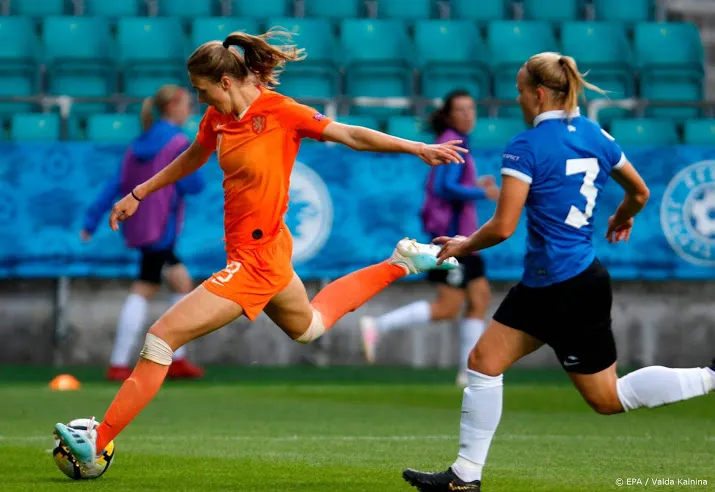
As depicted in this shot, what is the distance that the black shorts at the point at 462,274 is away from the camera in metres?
12.2

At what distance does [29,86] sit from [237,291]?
9.76m

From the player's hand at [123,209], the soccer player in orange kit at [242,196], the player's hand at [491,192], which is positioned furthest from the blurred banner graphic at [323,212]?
the soccer player in orange kit at [242,196]

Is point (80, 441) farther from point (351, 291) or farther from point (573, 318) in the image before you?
point (573, 318)

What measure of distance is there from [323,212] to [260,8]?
402cm

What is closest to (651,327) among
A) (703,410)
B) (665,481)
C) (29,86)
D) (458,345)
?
(458,345)

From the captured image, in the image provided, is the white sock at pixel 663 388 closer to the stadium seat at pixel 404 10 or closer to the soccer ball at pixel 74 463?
the soccer ball at pixel 74 463

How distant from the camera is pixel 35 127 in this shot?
1460 centimetres

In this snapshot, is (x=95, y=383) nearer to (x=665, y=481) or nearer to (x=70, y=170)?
(x=70, y=170)

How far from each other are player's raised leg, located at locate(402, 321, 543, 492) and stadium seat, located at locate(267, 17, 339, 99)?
9.82m

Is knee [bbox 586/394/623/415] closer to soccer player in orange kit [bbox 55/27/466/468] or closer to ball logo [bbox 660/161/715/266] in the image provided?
soccer player in orange kit [bbox 55/27/466/468]

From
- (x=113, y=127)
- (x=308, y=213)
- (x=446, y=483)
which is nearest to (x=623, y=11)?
(x=308, y=213)

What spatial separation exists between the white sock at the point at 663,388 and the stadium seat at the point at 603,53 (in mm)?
10215

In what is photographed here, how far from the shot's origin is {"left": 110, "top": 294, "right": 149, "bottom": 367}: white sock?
42.0ft

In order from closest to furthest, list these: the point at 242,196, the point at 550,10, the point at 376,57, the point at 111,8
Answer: the point at 242,196
the point at 376,57
the point at 111,8
the point at 550,10
